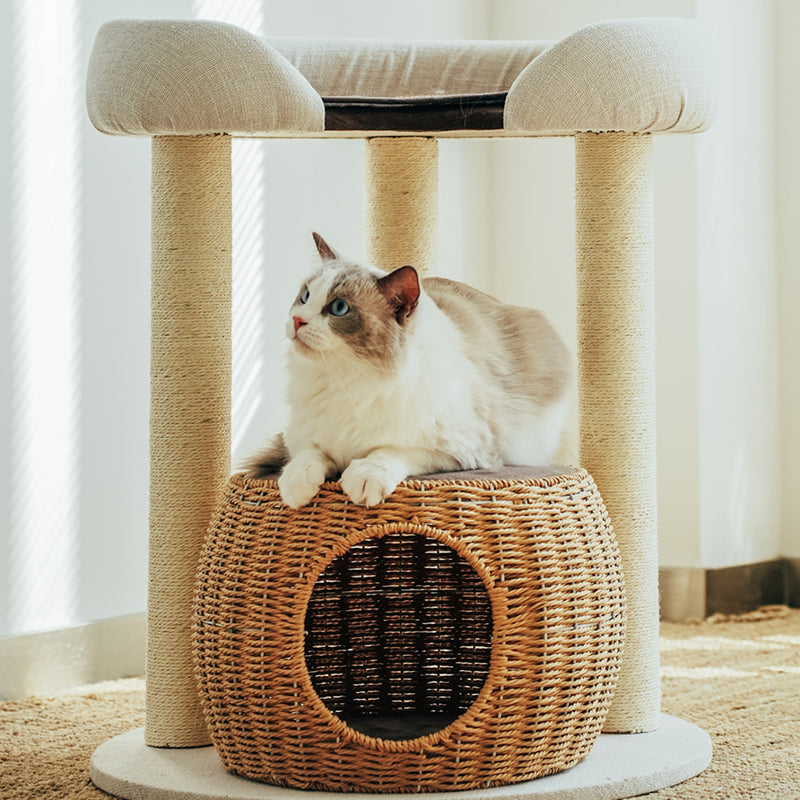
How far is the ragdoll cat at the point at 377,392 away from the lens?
147 cm

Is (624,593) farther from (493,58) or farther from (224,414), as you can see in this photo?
(493,58)

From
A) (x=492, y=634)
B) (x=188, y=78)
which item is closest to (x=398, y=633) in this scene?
(x=492, y=634)

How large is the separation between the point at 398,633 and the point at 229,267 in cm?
63

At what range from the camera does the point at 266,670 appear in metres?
1.45

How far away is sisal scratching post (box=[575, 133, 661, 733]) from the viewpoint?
1.71 meters

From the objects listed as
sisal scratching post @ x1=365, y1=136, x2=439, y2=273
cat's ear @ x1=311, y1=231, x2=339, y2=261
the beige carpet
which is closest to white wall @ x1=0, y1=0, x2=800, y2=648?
the beige carpet

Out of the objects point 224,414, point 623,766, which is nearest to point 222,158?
point 224,414

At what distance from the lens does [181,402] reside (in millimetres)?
1679

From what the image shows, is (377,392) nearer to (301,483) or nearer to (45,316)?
(301,483)

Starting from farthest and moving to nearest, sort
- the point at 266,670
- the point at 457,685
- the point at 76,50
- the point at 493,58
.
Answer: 1. the point at 76,50
2. the point at 493,58
3. the point at 457,685
4. the point at 266,670

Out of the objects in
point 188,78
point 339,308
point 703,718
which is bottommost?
point 703,718

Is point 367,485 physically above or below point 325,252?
below

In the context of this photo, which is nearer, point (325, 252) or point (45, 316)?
point (325, 252)

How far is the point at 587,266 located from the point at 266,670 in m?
0.74
